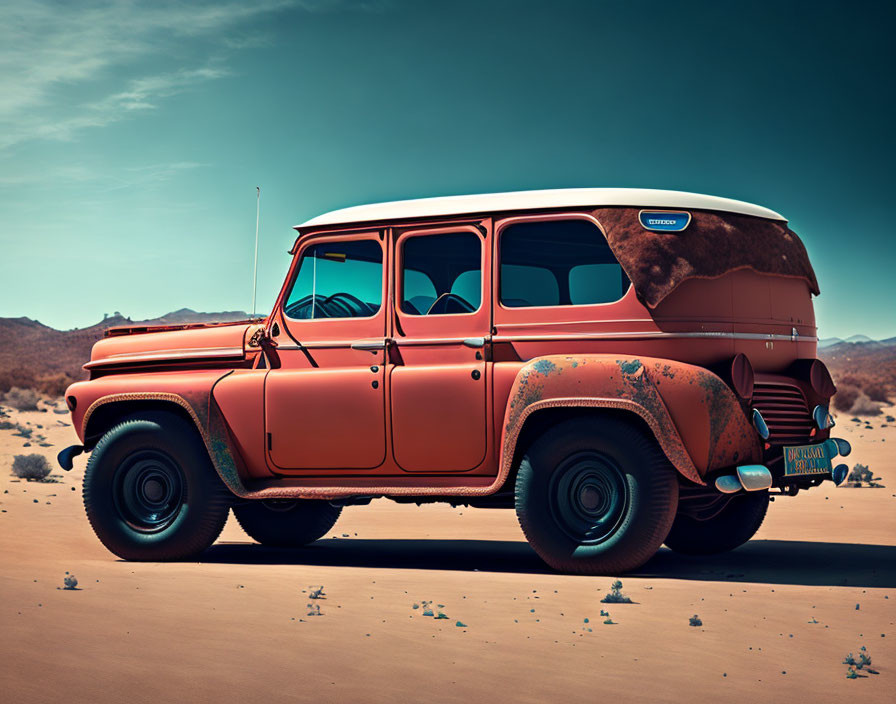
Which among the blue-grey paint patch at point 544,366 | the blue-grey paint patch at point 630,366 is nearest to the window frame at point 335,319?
the blue-grey paint patch at point 544,366

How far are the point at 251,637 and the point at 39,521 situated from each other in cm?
729

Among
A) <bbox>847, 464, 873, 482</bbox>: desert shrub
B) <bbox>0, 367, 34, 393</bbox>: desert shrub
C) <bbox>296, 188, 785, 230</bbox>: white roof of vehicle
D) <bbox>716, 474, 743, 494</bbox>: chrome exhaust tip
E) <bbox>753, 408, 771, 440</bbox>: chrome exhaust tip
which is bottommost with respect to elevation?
<bbox>847, 464, 873, 482</bbox>: desert shrub

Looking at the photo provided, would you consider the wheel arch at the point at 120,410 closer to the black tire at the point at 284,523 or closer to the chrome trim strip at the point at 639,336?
the black tire at the point at 284,523

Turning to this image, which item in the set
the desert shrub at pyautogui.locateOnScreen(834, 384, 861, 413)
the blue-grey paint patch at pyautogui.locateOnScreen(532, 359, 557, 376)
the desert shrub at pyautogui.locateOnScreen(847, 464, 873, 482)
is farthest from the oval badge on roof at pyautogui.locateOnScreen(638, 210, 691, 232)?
the desert shrub at pyautogui.locateOnScreen(834, 384, 861, 413)

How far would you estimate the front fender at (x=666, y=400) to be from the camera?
7.96 meters

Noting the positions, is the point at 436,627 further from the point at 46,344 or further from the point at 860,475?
the point at 46,344

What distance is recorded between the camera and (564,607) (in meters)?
7.07

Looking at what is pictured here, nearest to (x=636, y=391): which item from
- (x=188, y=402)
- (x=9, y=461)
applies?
(x=188, y=402)

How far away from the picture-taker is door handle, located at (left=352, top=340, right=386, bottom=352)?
356 inches

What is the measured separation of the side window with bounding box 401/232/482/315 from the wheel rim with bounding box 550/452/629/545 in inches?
56.1

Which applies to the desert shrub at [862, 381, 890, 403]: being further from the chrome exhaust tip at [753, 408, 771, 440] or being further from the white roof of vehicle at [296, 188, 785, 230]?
the chrome exhaust tip at [753, 408, 771, 440]

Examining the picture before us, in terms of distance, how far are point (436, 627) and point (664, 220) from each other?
11.2 feet

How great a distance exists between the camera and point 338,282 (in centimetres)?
948

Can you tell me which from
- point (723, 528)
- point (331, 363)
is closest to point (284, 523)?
point (331, 363)
